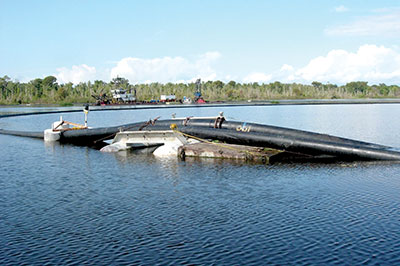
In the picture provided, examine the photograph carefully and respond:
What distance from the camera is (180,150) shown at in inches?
1245

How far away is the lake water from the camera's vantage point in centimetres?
1330

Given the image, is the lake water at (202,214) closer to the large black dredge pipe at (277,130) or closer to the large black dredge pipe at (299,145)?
the large black dredge pipe at (299,145)

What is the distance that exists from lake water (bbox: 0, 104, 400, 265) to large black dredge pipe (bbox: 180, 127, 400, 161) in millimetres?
957

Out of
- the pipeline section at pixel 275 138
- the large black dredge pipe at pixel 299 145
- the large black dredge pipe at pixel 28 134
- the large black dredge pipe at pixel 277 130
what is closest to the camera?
the large black dredge pipe at pixel 299 145

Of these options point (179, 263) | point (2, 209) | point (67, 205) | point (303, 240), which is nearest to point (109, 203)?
point (67, 205)

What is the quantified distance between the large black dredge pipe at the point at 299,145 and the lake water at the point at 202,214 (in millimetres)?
957

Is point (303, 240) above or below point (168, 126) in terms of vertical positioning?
below

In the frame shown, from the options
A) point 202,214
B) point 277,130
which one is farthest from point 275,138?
point 202,214

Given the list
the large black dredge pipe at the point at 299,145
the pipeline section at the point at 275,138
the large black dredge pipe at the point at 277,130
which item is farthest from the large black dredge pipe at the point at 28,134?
the large black dredge pipe at the point at 299,145

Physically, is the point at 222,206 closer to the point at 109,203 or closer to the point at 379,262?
the point at 109,203

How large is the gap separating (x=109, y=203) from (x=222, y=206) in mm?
4882

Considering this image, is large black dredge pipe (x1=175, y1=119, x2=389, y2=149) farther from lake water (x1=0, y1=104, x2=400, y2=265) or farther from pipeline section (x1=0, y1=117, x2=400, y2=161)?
lake water (x1=0, y1=104, x2=400, y2=265)

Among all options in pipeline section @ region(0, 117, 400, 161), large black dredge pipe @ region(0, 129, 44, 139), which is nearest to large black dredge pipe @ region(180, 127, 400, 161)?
pipeline section @ region(0, 117, 400, 161)

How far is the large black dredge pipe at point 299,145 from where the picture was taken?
27.1m
